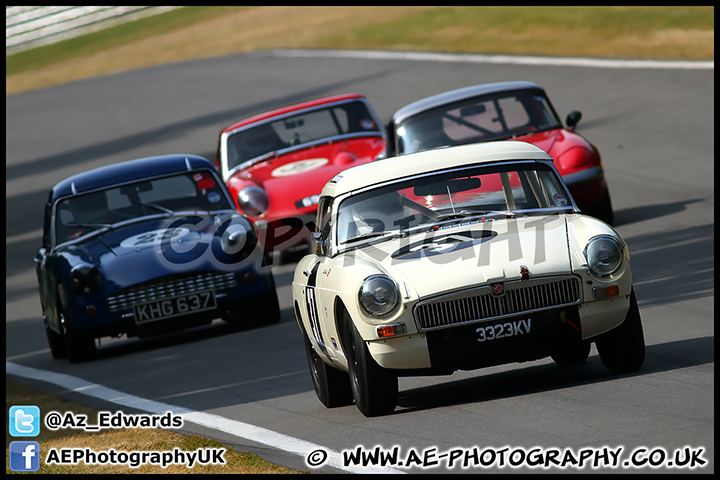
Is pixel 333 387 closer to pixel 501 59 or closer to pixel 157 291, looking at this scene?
pixel 157 291

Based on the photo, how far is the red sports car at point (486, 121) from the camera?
13.7 metres

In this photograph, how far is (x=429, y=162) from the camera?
7637 millimetres

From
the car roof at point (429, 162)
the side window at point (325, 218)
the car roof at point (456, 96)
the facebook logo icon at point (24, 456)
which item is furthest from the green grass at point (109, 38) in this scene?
the car roof at point (429, 162)

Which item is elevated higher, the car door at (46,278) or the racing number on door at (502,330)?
the racing number on door at (502,330)

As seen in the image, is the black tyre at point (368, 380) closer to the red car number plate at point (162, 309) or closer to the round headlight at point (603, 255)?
the round headlight at point (603, 255)

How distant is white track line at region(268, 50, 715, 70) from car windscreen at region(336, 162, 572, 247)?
63.5 feet

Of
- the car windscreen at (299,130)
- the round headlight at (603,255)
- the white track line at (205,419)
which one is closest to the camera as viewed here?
the white track line at (205,419)

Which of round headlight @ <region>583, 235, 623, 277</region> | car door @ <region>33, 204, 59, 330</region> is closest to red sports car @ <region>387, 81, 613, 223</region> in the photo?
car door @ <region>33, 204, 59, 330</region>

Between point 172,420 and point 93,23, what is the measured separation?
58115mm

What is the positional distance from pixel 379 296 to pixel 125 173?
19.3 feet

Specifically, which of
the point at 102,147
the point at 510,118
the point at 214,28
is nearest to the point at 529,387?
the point at 510,118

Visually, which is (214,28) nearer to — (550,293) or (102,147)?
(102,147)

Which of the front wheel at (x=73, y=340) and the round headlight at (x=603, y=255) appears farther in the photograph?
the front wheel at (x=73, y=340)

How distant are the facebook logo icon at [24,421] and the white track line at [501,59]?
20.0 metres
